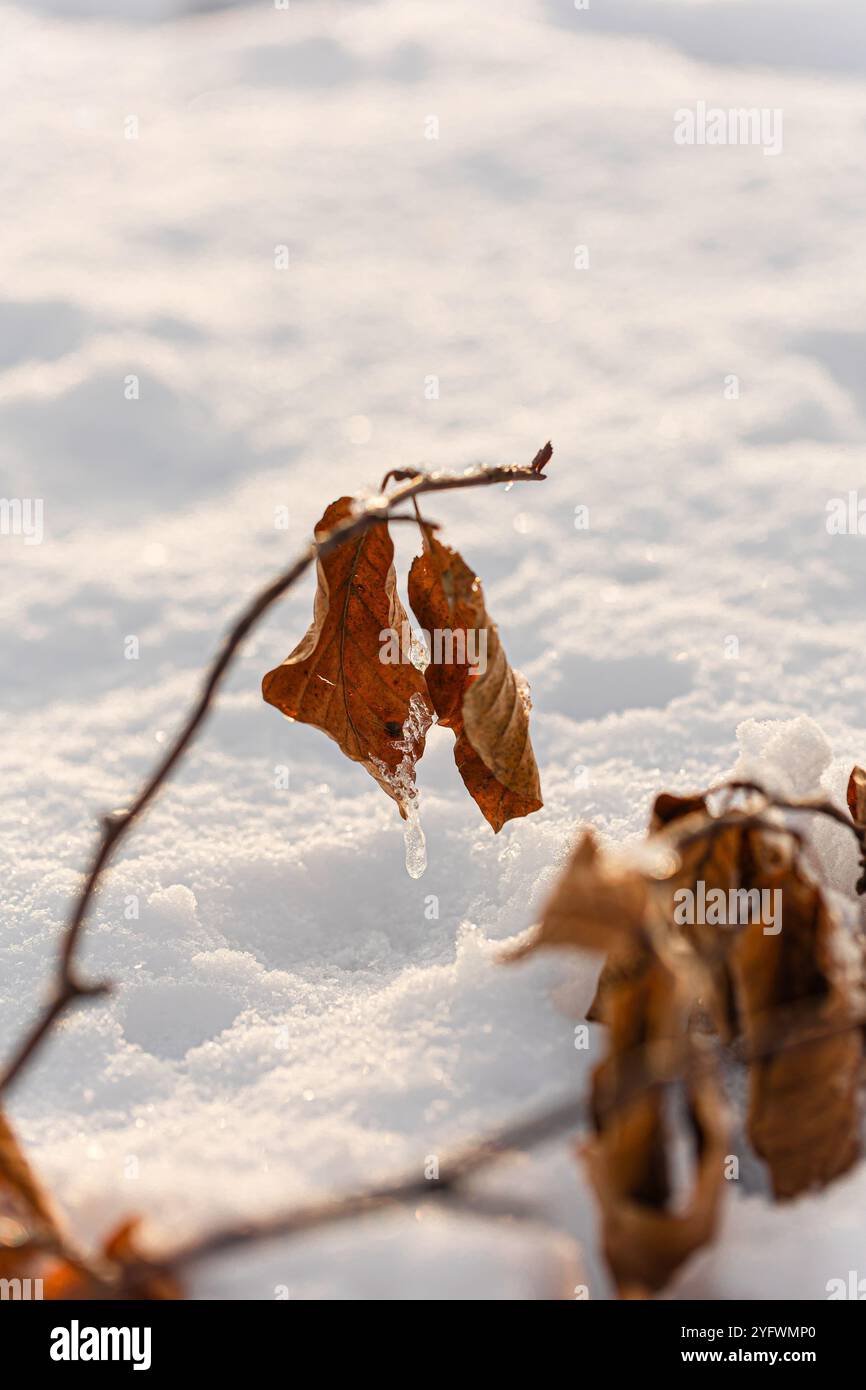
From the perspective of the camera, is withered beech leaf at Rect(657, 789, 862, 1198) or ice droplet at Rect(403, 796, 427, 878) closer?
withered beech leaf at Rect(657, 789, 862, 1198)

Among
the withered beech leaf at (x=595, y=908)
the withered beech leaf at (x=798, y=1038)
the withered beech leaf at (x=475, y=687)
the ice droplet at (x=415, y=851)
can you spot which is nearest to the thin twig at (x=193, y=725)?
the withered beech leaf at (x=475, y=687)

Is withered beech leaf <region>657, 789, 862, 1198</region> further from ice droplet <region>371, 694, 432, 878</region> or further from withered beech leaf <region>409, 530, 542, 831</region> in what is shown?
ice droplet <region>371, 694, 432, 878</region>

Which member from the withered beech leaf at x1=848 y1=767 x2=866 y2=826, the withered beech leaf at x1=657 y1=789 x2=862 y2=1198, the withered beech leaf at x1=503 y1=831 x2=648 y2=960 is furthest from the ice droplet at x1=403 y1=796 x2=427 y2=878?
the withered beech leaf at x1=503 y1=831 x2=648 y2=960

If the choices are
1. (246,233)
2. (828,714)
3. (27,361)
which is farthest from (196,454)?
(828,714)

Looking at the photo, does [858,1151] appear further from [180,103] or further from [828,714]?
[180,103]

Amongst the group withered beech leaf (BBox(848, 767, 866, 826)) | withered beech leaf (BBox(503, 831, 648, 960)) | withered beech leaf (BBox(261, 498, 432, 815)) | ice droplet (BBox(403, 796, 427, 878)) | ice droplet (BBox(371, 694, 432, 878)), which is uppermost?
withered beech leaf (BBox(261, 498, 432, 815))

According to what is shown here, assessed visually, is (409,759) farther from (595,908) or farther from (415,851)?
(595,908)

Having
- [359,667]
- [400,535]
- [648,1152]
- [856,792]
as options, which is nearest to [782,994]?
[648,1152]
